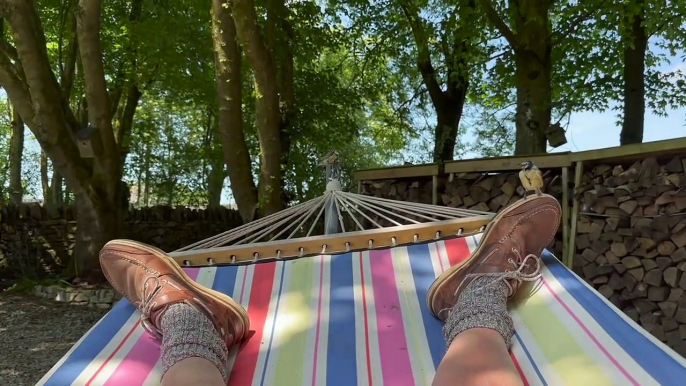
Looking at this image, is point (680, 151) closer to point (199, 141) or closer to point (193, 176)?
point (193, 176)

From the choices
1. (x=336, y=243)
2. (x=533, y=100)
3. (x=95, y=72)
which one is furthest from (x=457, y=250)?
(x=95, y=72)

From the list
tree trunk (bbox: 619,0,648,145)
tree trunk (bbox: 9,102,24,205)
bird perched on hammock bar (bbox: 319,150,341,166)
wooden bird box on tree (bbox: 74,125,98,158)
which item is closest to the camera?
bird perched on hammock bar (bbox: 319,150,341,166)

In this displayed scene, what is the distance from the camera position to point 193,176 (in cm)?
833

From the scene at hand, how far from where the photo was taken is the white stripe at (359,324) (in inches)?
45.2

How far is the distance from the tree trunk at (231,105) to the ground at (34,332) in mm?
1287

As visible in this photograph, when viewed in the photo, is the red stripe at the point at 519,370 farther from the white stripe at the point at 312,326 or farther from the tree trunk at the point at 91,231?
the tree trunk at the point at 91,231

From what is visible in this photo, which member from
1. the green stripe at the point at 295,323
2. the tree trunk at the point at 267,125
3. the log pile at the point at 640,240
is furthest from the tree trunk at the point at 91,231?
the log pile at the point at 640,240

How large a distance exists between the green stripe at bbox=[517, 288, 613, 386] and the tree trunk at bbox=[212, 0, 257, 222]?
2.65 m

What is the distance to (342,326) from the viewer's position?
135cm

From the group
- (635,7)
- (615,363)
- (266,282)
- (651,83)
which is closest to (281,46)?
(635,7)

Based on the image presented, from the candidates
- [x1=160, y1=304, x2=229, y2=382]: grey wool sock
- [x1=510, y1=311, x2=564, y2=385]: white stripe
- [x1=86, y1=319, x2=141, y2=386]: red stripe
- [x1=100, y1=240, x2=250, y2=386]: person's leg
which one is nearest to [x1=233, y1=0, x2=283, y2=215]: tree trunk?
[x1=100, y1=240, x2=250, y2=386]: person's leg

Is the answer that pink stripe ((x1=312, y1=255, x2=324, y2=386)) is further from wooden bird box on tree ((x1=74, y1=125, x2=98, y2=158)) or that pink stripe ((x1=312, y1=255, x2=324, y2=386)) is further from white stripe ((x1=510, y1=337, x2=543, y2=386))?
wooden bird box on tree ((x1=74, y1=125, x2=98, y2=158))

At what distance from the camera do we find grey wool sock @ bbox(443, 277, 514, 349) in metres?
1.14

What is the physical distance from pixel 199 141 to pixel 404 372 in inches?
331
